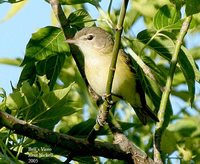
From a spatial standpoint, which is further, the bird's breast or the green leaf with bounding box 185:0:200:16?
the bird's breast

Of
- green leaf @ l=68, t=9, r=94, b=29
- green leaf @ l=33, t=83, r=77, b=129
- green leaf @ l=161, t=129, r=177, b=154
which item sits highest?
green leaf @ l=68, t=9, r=94, b=29

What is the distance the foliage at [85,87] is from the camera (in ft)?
7.12

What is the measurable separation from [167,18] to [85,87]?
0.74 meters

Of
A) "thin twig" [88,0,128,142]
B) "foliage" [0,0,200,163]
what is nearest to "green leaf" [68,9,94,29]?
"foliage" [0,0,200,163]

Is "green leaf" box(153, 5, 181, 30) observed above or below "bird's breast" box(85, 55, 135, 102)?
above

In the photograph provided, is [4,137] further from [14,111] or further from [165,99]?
[165,99]

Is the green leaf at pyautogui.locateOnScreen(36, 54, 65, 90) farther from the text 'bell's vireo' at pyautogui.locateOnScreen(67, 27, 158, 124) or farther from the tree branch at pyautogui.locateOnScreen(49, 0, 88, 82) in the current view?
the text 'bell's vireo' at pyautogui.locateOnScreen(67, 27, 158, 124)

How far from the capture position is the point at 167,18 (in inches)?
96.9

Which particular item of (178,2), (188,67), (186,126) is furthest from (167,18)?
(186,126)

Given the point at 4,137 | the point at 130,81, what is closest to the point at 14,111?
the point at 4,137

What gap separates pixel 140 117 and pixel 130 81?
50cm

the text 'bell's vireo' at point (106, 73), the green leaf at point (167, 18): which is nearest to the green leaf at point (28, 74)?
the green leaf at point (167, 18)

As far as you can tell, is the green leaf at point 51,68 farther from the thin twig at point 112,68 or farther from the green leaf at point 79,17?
the thin twig at point 112,68

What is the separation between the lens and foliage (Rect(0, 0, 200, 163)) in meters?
2.17
